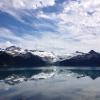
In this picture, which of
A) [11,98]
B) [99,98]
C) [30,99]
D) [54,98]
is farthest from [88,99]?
[11,98]

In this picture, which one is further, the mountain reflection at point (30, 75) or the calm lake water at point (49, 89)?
the mountain reflection at point (30, 75)

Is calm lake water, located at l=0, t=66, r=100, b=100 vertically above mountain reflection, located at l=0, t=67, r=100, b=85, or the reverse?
mountain reflection, located at l=0, t=67, r=100, b=85

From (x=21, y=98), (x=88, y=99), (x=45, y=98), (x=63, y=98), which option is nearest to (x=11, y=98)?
(x=21, y=98)

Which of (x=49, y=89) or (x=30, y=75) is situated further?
(x=30, y=75)

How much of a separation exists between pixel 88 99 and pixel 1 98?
50.9 feet

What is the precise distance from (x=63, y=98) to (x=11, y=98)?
9320mm

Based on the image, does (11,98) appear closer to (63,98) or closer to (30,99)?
(30,99)

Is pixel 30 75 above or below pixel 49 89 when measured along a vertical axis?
above

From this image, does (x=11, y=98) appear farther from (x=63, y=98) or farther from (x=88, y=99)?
(x=88, y=99)

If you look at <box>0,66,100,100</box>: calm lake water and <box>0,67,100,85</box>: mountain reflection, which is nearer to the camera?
<box>0,66,100,100</box>: calm lake water

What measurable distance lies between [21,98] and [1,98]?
12.0ft

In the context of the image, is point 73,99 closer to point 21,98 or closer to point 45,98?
point 45,98

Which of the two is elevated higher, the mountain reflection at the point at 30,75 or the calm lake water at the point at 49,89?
the mountain reflection at the point at 30,75

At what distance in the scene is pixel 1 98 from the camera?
139ft
